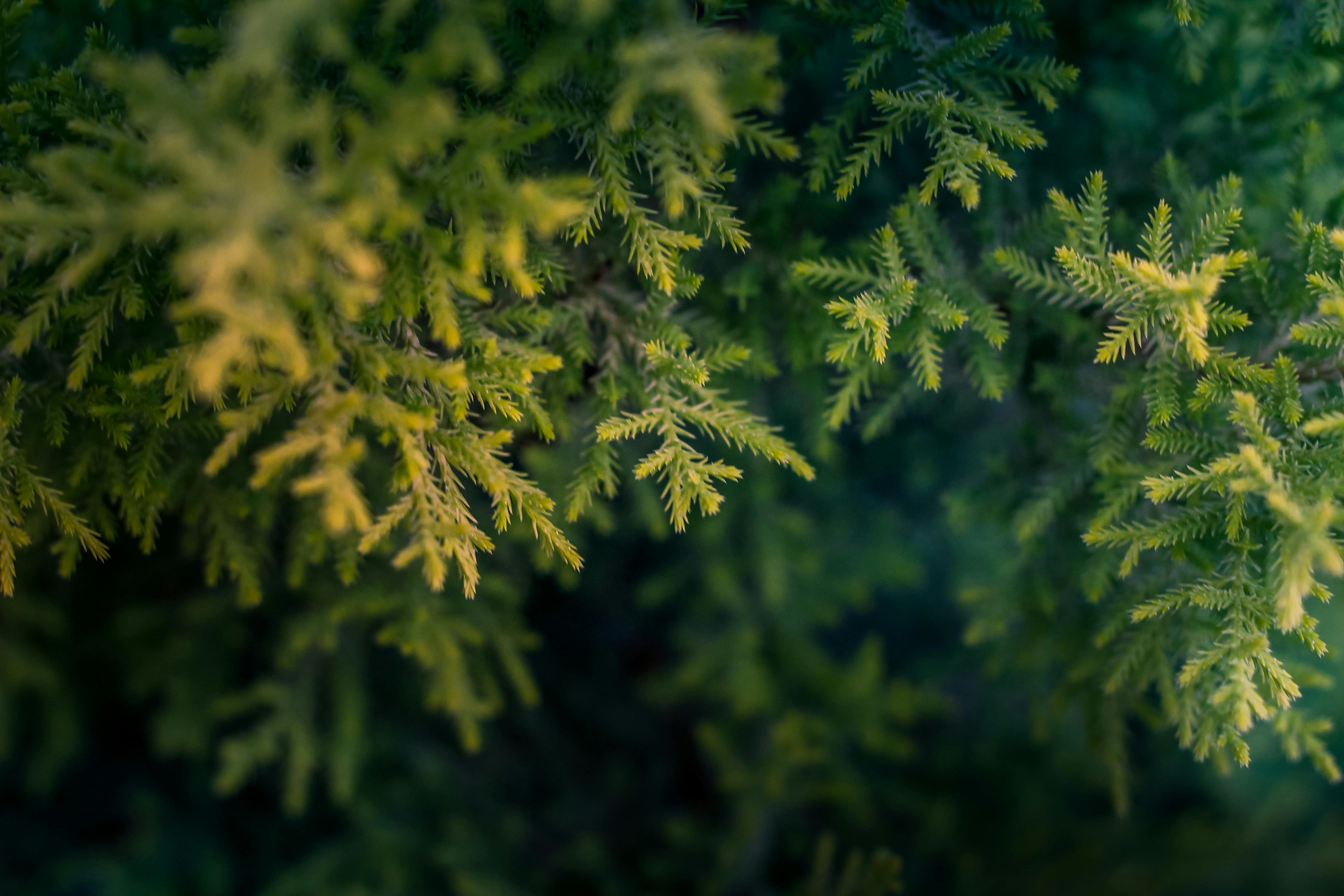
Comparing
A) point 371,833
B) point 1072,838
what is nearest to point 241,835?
point 371,833

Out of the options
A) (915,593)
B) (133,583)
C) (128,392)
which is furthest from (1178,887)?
(133,583)

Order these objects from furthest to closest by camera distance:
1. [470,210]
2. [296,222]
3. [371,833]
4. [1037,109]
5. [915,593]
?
[915,593] → [371,833] → [1037,109] → [470,210] → [296,222]

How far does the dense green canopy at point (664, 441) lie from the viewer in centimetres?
155

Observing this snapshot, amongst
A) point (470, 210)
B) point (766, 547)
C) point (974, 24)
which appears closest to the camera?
point (470, 210)

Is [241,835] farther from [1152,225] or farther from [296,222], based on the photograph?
[1152,225]

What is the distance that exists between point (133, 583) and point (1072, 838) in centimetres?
437

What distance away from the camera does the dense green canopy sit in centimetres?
155

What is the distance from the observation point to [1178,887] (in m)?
3.77

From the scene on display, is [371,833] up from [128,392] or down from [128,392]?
down

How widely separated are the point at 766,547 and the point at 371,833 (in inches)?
80.1

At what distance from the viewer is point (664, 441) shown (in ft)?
6.00

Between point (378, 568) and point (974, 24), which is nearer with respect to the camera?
point (974, 24)

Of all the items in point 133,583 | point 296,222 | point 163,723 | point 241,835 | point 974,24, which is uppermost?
point 974,24

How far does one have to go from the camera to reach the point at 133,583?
11.2 feet
